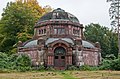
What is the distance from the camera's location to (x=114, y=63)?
142 feet

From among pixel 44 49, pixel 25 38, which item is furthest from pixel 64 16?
pixel 25 38

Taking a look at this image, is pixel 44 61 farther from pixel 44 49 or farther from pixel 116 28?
pixel 116 28

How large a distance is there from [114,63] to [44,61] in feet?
34.9

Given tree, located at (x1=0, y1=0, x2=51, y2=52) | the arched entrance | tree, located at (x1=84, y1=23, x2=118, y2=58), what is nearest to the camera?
the arched entrance

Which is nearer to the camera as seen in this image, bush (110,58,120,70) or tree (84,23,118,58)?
bush (110,58,120,70)

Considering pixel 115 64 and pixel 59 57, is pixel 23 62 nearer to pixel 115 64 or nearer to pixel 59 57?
pixel 59 57

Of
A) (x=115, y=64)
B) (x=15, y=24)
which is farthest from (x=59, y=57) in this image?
(x=15, y=24)

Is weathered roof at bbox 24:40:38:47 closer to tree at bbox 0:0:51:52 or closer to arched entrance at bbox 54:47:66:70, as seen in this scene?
arched entrance at bbox 54:47:66:70

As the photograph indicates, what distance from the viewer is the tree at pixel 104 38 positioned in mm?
77438

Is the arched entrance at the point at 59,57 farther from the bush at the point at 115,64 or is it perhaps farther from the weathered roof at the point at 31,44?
the bush at the point at 115,64

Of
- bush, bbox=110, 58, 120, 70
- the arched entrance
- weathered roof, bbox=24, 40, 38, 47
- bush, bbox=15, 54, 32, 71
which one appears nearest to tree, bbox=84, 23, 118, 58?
weathered roof, bbox=24, 40, 38, 47

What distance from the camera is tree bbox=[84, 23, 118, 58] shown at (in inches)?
3049

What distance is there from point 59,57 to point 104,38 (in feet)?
111

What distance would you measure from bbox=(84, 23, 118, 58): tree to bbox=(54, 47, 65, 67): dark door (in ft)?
95.7
